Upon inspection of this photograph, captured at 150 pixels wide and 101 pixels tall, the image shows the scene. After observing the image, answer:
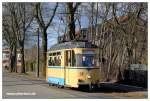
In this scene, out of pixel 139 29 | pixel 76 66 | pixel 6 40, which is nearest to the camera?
pixel 76 66

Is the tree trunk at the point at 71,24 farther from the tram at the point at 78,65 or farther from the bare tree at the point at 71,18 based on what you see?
the tram at the point at 78,65

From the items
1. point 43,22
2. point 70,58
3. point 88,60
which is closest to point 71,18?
point 43,22

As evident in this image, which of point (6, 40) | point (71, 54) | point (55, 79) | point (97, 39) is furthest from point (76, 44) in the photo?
point (6, 40)

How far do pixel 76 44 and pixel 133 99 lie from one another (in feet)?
23.4

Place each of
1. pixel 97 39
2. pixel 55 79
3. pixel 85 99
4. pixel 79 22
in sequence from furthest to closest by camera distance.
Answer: pixel 79 22
pixel 97 39
pixel 55 79
pixel 85 99

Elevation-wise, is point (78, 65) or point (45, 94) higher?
point (78, 65)

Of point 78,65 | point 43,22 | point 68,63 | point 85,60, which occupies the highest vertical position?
point 43,22

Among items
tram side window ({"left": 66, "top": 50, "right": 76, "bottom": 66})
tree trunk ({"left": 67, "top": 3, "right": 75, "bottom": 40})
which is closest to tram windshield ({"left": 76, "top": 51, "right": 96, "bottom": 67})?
tram side window ({"left": 66, "top": 50, "right": 76, "bottom": 66})

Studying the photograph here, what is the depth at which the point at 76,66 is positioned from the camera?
28.0 m

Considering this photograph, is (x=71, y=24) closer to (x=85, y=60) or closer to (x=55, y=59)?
(x=55, y=59)

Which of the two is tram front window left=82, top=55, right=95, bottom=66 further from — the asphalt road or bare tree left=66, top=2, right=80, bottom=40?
bare tree left=66, top=2, right=80, bottom=40

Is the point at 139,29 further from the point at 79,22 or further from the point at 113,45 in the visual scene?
the point at 79,22

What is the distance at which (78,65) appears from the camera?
28.0m

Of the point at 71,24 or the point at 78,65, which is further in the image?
the point at 71,24
